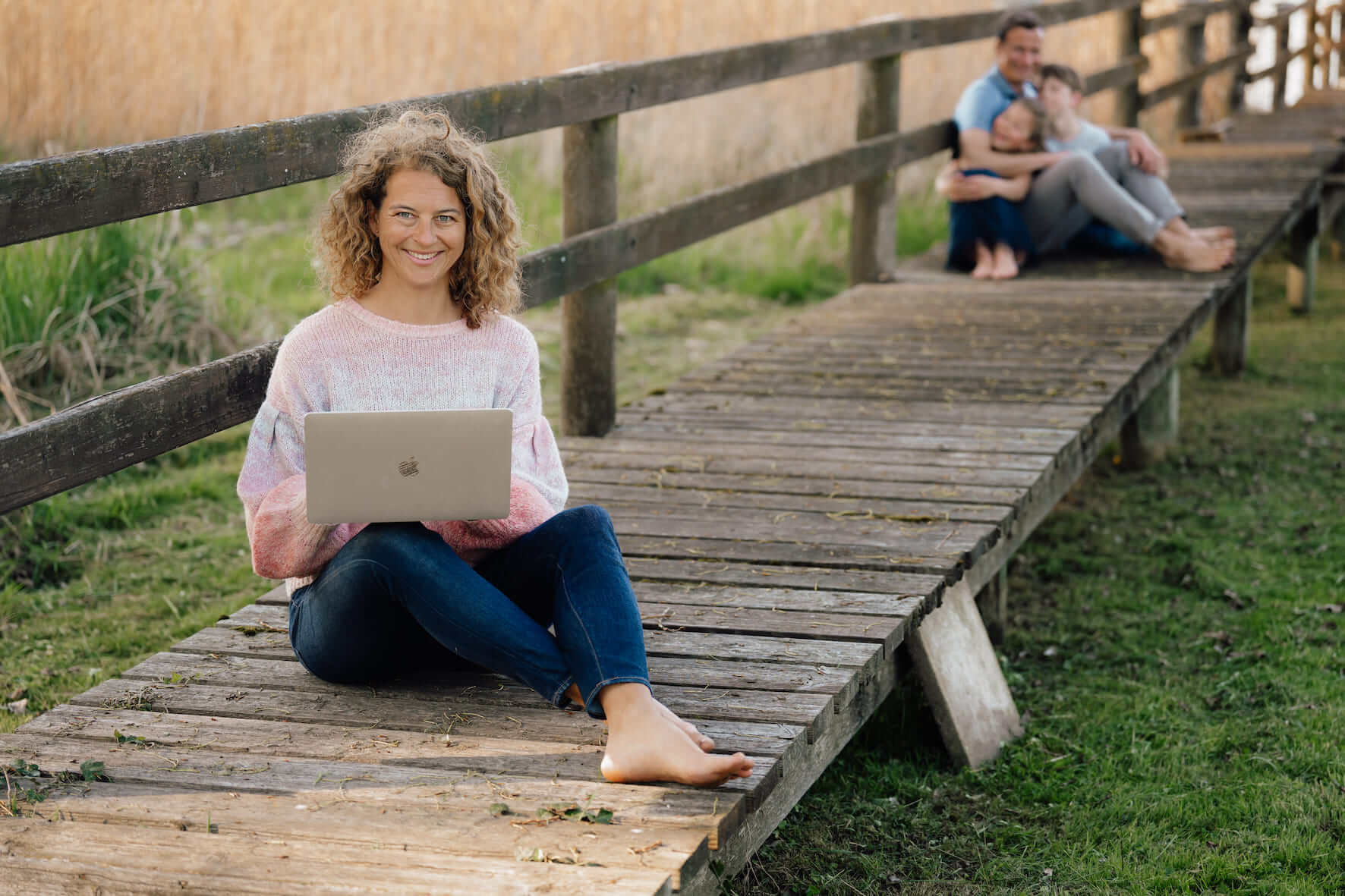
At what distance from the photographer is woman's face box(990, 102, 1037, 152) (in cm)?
657

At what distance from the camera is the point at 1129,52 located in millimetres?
9648

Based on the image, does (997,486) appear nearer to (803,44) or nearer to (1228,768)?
(1228,768)

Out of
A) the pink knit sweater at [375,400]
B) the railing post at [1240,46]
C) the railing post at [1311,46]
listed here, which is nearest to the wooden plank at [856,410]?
the pink knit sweater at [375,400]

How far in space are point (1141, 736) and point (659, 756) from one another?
5.63 feet

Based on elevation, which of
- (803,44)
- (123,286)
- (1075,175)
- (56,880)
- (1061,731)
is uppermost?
(803,44)

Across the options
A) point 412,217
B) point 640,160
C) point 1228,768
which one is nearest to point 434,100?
point 412,217

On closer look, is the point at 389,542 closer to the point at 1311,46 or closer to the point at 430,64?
the point at 430,64

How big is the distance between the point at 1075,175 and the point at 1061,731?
3.47 m

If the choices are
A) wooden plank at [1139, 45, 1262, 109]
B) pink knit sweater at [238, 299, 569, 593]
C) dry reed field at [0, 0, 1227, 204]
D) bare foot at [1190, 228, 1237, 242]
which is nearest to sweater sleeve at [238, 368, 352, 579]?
pink knit sweater at [238, 299, 569, 593]

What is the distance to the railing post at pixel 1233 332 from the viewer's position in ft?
24.2

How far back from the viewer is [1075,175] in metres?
6.53

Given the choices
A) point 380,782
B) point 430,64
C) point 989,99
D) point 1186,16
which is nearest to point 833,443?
point 380,782

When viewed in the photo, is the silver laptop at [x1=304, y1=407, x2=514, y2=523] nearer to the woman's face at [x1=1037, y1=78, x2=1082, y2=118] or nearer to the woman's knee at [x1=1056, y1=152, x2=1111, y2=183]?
the woman's knee at [x1=1056, y1=152, x2=1111, y2=183]

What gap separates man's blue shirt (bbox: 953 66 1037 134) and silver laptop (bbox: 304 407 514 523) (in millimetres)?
4613
